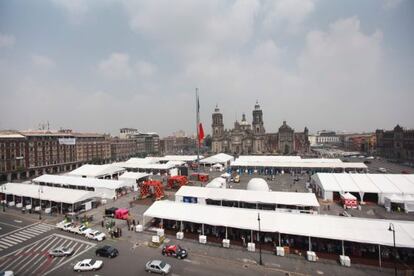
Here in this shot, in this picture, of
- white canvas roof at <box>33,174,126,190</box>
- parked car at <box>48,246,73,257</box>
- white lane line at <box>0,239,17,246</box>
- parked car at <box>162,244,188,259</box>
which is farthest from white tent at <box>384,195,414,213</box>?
white lane line at <box>0,239,17,246</box>

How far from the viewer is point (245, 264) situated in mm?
19359

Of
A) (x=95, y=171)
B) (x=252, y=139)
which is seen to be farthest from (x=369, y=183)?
(x=252, y=139)

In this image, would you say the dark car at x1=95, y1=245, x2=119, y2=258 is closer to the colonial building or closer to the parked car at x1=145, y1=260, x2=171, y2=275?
the parked car at x1=145, y1=260, x2=171, y2=275

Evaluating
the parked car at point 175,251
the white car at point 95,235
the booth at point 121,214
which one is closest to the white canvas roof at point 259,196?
the booth at point 121,214

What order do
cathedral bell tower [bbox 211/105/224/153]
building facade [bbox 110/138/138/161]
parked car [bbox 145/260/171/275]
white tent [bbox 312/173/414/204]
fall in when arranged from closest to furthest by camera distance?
parked car [bbox 145/260/171/275], white tent [bbox 312/173/414/204], building facade [bbox 110/138/138/161], cathedral bell tower [bbox 211/105/224/153]

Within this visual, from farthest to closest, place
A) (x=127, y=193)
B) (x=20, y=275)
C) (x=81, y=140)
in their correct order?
(x=81, y=140), (x=127, y=193), (x=20, y=275)

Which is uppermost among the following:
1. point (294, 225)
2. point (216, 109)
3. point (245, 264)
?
point (216, 109)

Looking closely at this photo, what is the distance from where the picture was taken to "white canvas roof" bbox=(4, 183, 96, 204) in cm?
3384

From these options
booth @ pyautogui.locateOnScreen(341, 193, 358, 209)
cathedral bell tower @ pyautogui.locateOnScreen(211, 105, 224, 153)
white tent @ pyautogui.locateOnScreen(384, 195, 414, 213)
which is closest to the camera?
white tent @ pyautogui.locateOnScreen(384, 195, 414, 213)

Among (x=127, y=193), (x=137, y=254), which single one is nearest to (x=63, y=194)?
(x=127, y=193)

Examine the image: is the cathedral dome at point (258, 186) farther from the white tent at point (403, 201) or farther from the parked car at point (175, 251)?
the parked car at point (175, 251)

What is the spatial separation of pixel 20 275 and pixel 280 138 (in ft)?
388

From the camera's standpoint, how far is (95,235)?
25.2 m

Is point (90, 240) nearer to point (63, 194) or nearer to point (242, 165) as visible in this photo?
point (63, 194)
